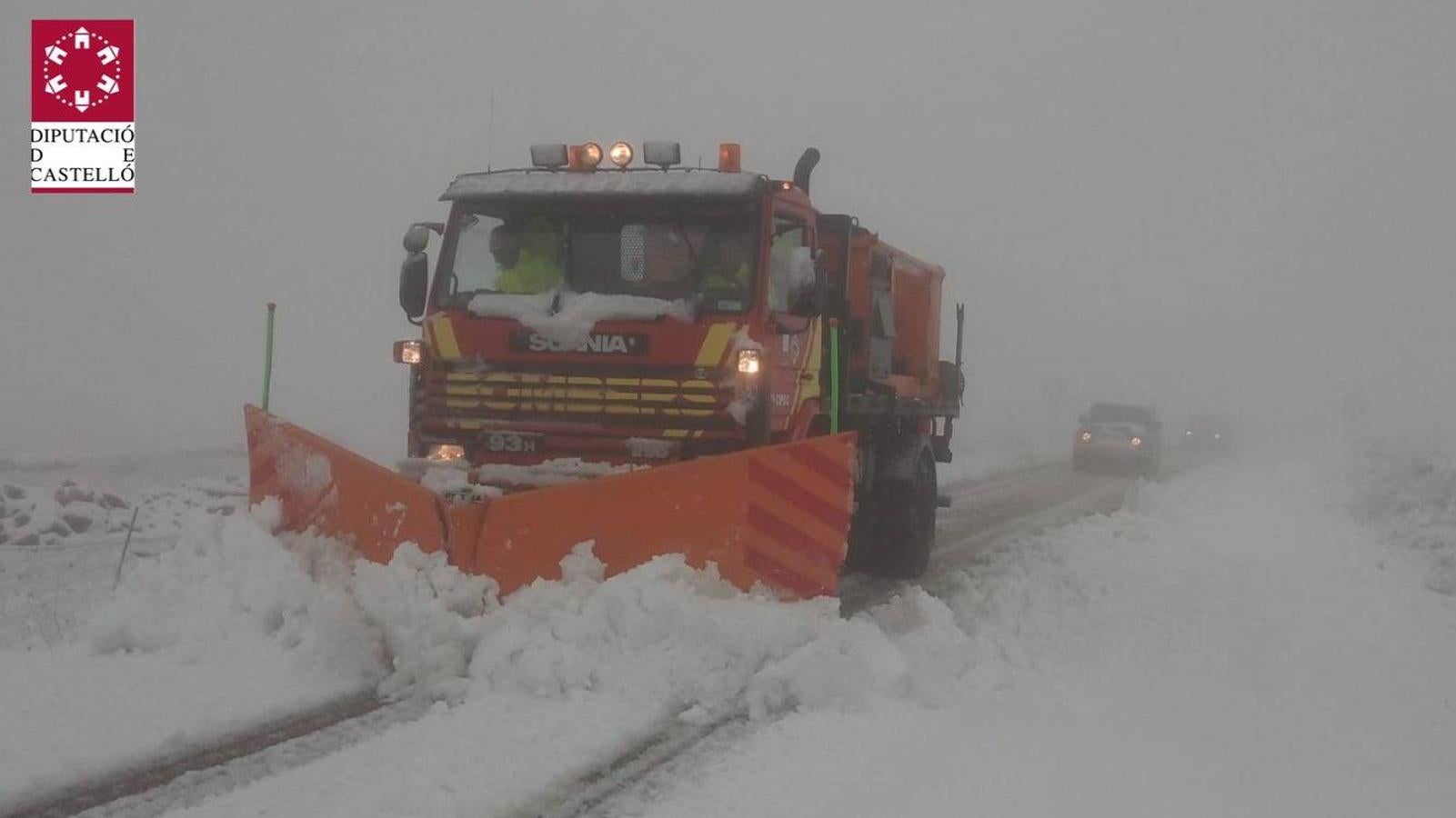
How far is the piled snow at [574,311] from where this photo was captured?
718 cm

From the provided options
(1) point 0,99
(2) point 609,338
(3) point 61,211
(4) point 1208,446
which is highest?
(1) point 0,99

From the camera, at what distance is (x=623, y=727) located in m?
5.11

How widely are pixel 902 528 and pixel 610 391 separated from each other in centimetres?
391

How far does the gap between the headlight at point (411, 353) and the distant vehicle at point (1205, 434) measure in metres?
48.3

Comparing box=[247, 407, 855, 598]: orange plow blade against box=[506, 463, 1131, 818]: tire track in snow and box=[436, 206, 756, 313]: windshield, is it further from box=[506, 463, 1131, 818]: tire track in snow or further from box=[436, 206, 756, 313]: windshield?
box=[436, 206, 756, 313]: windshield

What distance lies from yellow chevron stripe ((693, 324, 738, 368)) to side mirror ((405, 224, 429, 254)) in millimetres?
2211

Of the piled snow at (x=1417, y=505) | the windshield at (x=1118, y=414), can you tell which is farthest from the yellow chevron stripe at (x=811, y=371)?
the windshield at (x=1118, y=414)

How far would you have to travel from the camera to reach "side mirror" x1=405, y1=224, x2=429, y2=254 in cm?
798

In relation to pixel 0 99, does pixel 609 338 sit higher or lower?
lower

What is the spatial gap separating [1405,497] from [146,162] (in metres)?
60.6

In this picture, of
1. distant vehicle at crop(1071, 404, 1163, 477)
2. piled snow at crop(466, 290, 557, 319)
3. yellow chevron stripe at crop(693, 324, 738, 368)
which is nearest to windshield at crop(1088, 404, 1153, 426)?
distant vehicle at crop(1071, 404, 1163, 477)

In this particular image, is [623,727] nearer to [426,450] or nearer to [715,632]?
[715,632]

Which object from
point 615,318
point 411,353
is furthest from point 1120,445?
point 411,353

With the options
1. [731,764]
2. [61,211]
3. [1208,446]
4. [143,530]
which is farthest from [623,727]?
[61,211]
